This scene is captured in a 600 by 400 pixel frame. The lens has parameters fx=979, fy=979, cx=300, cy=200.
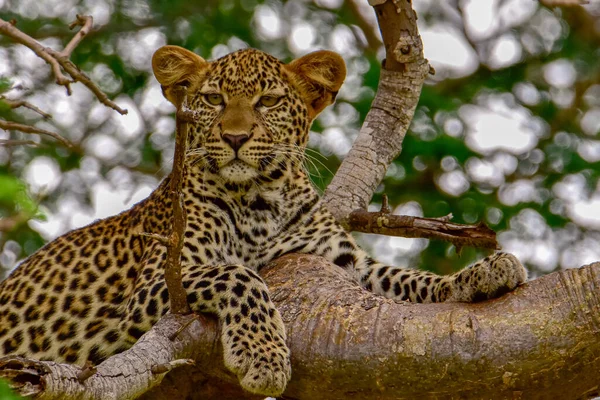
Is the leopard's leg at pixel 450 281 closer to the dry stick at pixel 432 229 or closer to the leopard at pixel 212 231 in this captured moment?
the leopard at pixel 212 231

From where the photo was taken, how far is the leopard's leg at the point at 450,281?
16.8ft

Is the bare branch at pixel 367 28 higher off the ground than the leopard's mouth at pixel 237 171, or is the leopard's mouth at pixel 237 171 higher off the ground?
the bare branch at pixel 367 28

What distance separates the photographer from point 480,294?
17.1ft

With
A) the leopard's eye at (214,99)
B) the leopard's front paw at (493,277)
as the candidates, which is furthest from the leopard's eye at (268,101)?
the leopard's front paw at (493,277)

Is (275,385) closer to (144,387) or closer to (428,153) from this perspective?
(144,387)

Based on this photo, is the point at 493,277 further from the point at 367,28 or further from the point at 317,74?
the point at 367,28

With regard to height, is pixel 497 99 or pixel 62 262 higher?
pixel 497 99

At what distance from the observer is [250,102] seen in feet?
24.3

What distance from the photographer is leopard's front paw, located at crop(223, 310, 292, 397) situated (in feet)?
16.2

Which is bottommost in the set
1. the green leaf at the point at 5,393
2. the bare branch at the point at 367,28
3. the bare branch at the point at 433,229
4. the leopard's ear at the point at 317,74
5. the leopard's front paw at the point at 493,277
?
the green leaf at the point at 5,393

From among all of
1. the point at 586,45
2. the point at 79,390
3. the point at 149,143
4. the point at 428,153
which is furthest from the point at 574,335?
the point at 586,45

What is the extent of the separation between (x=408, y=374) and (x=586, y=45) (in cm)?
872

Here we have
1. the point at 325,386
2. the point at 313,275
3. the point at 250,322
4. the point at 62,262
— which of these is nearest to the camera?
the point at 325,386

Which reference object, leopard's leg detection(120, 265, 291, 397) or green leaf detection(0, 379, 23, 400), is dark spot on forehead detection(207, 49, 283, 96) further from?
green leaf detection(0, 379, 23, 400)
